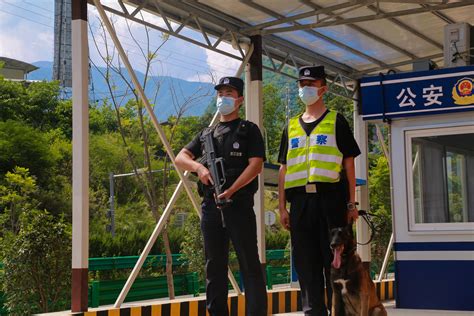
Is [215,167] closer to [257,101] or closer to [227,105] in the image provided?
[227,105]

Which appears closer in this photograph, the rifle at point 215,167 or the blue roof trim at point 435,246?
the rifle at point 215,167

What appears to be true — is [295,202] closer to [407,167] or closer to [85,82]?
[407,167]

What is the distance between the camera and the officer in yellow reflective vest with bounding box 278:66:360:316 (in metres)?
4.78

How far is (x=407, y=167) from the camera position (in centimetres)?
706

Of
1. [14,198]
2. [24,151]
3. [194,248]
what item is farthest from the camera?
[24,151]

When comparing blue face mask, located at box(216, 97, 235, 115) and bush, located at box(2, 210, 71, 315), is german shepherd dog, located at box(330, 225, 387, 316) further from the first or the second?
bush, located at box(2, 210, 71, 315)

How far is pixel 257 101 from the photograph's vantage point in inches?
429

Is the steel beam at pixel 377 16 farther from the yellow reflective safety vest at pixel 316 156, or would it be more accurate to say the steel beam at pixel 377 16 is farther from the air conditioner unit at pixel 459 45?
the yellow reflective safety vest at pixel 316 156

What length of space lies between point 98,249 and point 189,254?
9503mm

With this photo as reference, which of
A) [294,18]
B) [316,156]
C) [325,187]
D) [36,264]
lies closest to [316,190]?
[325,187]

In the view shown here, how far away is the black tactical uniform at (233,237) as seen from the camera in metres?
4.73

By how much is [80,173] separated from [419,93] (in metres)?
3.51

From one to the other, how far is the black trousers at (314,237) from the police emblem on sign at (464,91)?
2.46 metres

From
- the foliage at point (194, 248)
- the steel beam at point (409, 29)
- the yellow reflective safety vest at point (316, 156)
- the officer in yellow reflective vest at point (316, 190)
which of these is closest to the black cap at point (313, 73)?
the officer in yellow reflective vest at point (316, 190)
